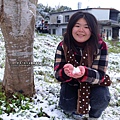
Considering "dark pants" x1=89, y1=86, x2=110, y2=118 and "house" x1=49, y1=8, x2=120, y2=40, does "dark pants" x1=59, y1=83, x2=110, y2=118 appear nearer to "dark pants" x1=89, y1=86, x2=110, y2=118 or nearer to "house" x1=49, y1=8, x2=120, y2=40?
"dark pants" x1=89, y1=86, x2=110, y2=118

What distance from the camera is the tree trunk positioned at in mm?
2529

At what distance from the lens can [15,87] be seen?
108 inches

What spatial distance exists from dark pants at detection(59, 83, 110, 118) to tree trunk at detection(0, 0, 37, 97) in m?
0.53

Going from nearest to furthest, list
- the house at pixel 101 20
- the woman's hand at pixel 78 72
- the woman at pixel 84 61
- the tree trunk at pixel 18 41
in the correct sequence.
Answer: the woman's hand at pixel 78 72
the woman at pixel 84 61
the tree trunk at pixel 18 41
the house at pixel 101 20

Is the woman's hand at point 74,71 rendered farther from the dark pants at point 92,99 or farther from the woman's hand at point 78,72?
the dark pants at point 92,99

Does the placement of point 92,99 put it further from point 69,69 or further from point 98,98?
point 69,69

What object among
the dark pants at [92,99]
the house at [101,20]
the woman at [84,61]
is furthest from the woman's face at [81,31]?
the house at [101,20]

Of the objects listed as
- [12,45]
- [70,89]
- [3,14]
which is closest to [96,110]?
[70,89]

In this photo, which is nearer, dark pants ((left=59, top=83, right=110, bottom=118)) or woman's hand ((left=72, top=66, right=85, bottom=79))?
woman's hand ((left=72, top=66, right=85, bottom=79))

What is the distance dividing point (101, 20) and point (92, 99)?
2448cm

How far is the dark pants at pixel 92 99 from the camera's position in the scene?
7.90 feet

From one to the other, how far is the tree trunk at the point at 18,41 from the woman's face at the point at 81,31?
60cm

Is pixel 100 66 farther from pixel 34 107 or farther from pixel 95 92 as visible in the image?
pixel 34 107

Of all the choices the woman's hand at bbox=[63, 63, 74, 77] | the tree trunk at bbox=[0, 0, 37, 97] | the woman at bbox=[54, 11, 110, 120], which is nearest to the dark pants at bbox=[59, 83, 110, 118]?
the woman at bbox=[54, 11, 110, 120]
